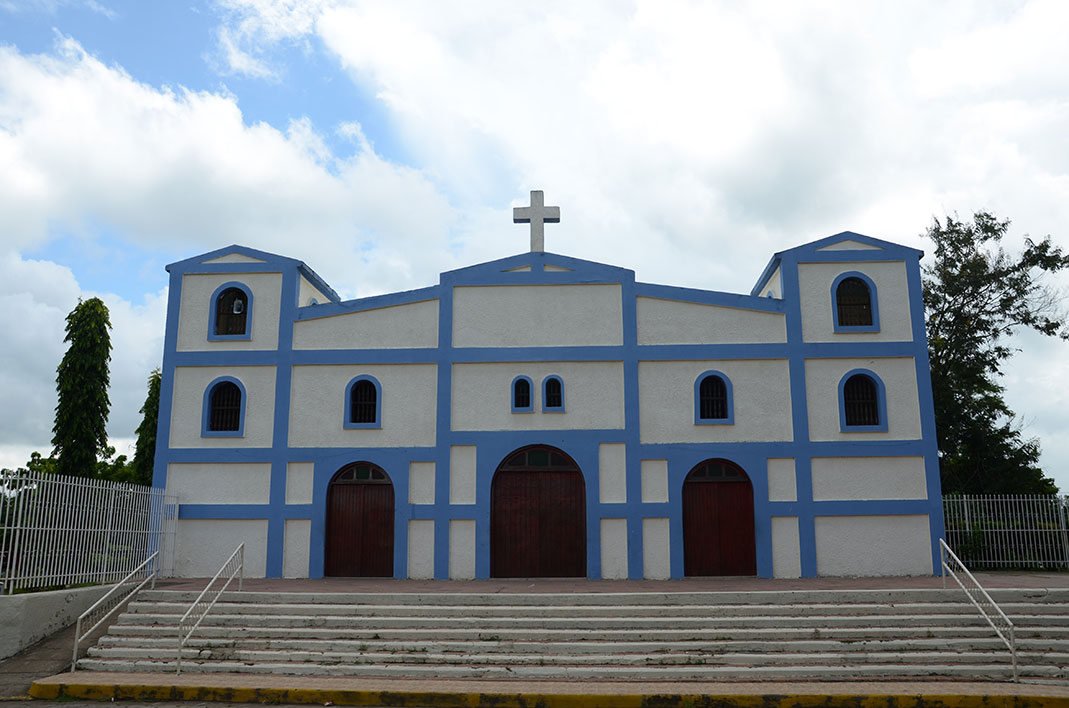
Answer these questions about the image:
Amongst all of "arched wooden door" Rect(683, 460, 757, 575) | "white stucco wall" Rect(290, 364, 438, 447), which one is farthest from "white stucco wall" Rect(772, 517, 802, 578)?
"white stucco wall" Rect(290, 364, 438, 447)

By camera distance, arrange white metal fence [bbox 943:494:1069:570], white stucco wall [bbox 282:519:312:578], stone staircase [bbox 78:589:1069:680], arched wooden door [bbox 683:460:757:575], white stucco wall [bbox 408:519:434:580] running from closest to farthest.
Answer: stone staircase [bbox 78:589:1069:680]
arched wooden door [bbox 683:460:757:575]
white stucco wall [bbox 408:519:434:580]
white stucco wall [bbox 282:519:312:578]
white metal fence [bbox 943:494:1069:570]

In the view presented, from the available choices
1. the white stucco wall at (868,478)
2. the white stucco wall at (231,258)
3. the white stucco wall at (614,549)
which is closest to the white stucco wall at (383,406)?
the white stucco wall at (231,258)

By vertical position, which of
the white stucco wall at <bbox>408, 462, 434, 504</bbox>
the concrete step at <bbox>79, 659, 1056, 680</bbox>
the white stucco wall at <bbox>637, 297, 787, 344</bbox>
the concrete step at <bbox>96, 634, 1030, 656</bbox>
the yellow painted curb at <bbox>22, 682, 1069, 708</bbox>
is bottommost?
the yellow painted curb at <bbox>22, 682, 1069, 708</bbox>

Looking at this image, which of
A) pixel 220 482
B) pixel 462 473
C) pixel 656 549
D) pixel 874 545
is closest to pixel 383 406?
pixel 462 473

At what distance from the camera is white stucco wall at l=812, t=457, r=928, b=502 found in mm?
17469

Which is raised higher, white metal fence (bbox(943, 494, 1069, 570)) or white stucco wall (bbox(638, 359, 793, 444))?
white stucco wall (bbox(638, 359, 793, 444))

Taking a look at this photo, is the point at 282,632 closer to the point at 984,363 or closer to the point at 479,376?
the point at 479,376

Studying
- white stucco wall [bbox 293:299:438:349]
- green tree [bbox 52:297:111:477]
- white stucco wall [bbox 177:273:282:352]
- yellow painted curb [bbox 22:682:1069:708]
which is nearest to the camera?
yellow painted curb [bbox 22:682:1069:708]

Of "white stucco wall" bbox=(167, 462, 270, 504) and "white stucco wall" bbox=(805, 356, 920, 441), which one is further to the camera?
"white stucco wall" bbox=(167, 462, 270, 504)

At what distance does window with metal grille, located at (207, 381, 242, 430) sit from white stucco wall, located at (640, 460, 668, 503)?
8.62 metres

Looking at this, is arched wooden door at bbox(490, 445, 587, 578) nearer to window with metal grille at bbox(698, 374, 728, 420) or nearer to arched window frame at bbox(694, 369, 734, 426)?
arched window frame at bbox(694, 369, 734, 426)

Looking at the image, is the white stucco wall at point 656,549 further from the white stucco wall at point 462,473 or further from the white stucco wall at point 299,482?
the white stucco wall at point 299,482

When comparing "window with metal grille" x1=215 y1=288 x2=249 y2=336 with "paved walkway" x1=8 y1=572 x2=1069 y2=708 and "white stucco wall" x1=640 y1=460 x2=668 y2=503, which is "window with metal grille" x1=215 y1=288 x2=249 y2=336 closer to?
"paved walkway" x1=8 y1=572 x2=1069 y2=708

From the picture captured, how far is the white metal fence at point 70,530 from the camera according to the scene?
489 inches
